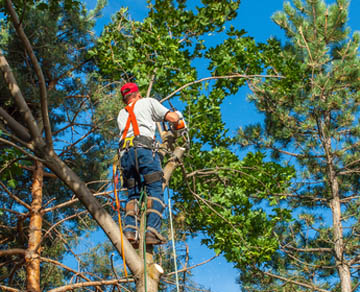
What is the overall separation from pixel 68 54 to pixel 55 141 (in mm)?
2189

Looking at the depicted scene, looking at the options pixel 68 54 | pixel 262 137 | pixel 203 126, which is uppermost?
pixel 68 54

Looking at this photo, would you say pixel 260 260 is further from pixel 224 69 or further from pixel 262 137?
pixel 262 137

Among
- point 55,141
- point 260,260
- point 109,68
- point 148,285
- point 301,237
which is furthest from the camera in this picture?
point 301,237

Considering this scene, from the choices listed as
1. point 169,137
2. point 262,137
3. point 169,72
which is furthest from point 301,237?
point 169,137

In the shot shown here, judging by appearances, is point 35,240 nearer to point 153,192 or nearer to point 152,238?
point 153,192

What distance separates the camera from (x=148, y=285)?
146 inches

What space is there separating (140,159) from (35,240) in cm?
426

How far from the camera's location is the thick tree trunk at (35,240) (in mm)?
7523

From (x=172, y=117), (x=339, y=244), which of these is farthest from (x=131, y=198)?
(x=339, y=244)

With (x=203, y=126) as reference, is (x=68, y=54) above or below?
above

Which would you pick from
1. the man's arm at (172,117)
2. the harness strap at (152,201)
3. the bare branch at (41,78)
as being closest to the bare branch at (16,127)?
the bare branch at (41,78)

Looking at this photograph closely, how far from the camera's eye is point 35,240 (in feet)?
26.3

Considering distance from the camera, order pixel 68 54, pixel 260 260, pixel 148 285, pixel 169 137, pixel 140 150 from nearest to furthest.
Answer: pixel 148 285 → pixel 140 150 → pixel 169 137 → pixel 260 260 → pixel 68 54

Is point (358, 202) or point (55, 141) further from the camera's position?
point (358, 202)
